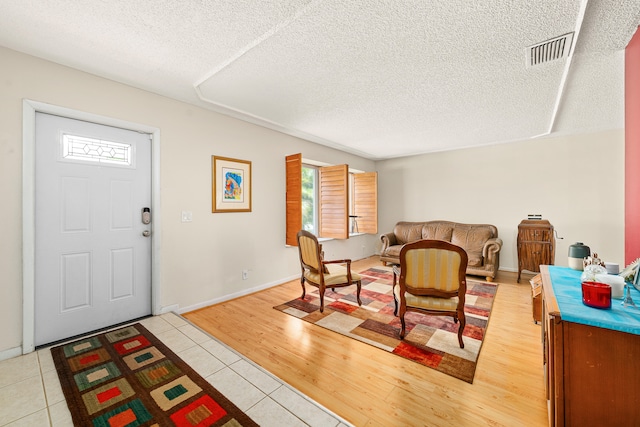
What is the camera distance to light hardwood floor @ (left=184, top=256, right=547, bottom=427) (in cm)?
155

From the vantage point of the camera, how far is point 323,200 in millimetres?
5035

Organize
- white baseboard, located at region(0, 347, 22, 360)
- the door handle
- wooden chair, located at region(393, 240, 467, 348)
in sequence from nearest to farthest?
white baseboard, located at region(0, 347, 22, 360) → wooden chair, located at region(393, 240, 467, 348) → the door handle

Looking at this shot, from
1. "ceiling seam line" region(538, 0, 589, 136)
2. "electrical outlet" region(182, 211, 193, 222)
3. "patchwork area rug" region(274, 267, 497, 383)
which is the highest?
"ceiling seam line" region(538, 0, 589, 136)

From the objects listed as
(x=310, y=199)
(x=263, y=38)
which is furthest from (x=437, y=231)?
(x=263, y=38)

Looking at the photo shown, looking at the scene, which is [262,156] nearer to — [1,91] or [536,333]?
[1,91]

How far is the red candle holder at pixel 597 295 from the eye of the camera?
3.88ft

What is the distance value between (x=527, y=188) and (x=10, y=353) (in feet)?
23.6

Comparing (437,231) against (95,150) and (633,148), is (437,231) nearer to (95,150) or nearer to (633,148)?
(633,148)

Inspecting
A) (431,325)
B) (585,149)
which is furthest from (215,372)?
(585,149)

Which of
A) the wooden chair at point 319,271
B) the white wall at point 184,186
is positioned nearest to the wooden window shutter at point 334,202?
the white wall at point 184,186

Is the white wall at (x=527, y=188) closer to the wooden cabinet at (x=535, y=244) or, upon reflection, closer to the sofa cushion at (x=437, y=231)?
the sofa cushion at (x=437, y=231)

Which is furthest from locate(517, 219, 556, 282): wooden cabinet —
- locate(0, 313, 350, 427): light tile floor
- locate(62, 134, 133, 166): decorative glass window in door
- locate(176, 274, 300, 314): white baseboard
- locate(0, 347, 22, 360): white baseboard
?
locate(0, 347, 22, 360): white baseboard

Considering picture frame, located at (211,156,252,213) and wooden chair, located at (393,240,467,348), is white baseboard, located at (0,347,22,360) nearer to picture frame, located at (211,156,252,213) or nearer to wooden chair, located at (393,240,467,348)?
picture frame, located at (211,156,252,213)

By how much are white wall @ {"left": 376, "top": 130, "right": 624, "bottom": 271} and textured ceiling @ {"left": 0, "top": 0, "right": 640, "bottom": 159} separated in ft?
3.25
